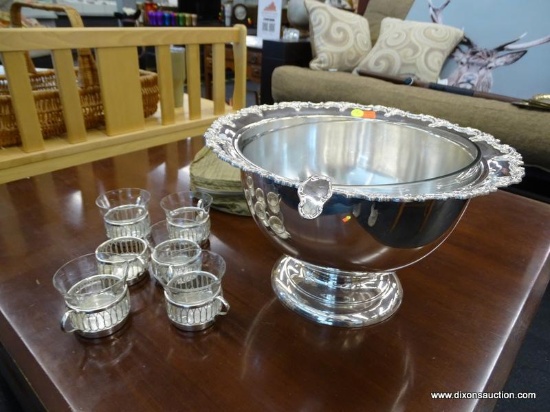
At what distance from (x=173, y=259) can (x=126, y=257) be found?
0.16 ft

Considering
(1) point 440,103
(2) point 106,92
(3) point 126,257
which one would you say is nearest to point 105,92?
(2) point 106,92

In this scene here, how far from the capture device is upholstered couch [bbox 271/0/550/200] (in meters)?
1.10

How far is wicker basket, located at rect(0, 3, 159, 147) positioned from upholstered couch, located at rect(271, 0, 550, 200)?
739mm

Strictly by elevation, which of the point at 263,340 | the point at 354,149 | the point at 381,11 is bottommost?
the point at 263,340

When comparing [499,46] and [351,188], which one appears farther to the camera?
[499,46]

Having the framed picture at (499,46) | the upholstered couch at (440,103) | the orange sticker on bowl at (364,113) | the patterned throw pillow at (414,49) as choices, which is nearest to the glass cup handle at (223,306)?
the orange sticker on bowl at (364,113)

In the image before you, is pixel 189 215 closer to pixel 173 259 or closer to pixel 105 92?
pixel 173 259

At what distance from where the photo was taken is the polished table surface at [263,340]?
29cm

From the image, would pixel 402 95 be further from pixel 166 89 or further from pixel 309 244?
pixel 309 244

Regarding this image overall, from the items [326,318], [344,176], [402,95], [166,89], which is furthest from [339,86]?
[326,318]

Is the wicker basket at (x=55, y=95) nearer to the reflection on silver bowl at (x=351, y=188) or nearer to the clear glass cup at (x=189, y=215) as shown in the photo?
the clear glass cup at (x=189, y=215)

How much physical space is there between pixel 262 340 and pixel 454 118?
1.13 m

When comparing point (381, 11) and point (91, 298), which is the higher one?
point (381, 11)

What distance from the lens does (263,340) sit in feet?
1.11
